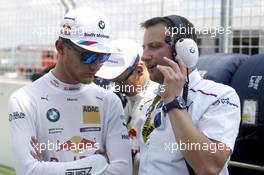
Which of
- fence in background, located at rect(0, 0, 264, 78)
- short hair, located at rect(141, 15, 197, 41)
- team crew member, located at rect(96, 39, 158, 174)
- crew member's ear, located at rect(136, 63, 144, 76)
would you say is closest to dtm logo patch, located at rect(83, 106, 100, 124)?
short hair, located at rect(141, 15, 197, 41)

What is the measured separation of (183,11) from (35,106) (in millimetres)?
2525

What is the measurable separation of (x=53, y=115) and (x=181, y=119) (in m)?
0.70

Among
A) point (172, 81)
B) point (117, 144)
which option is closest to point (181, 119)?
point (172, 81)

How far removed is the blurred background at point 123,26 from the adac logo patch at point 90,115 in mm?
548

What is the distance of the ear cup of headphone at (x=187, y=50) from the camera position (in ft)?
7.89

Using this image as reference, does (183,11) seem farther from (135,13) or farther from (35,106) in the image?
(35,106)

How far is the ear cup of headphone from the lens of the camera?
7.89 feet

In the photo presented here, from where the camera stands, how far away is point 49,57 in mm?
7488

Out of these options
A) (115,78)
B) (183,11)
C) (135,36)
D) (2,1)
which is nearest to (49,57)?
(2,1)

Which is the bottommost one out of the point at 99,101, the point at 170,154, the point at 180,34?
the point at 170,154

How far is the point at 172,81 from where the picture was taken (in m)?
2.28

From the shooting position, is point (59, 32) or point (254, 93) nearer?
point (59, 32)

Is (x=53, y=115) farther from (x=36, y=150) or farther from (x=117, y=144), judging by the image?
(x=117, y=144)

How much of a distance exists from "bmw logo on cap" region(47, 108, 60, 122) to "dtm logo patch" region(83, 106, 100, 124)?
0.14 meters
